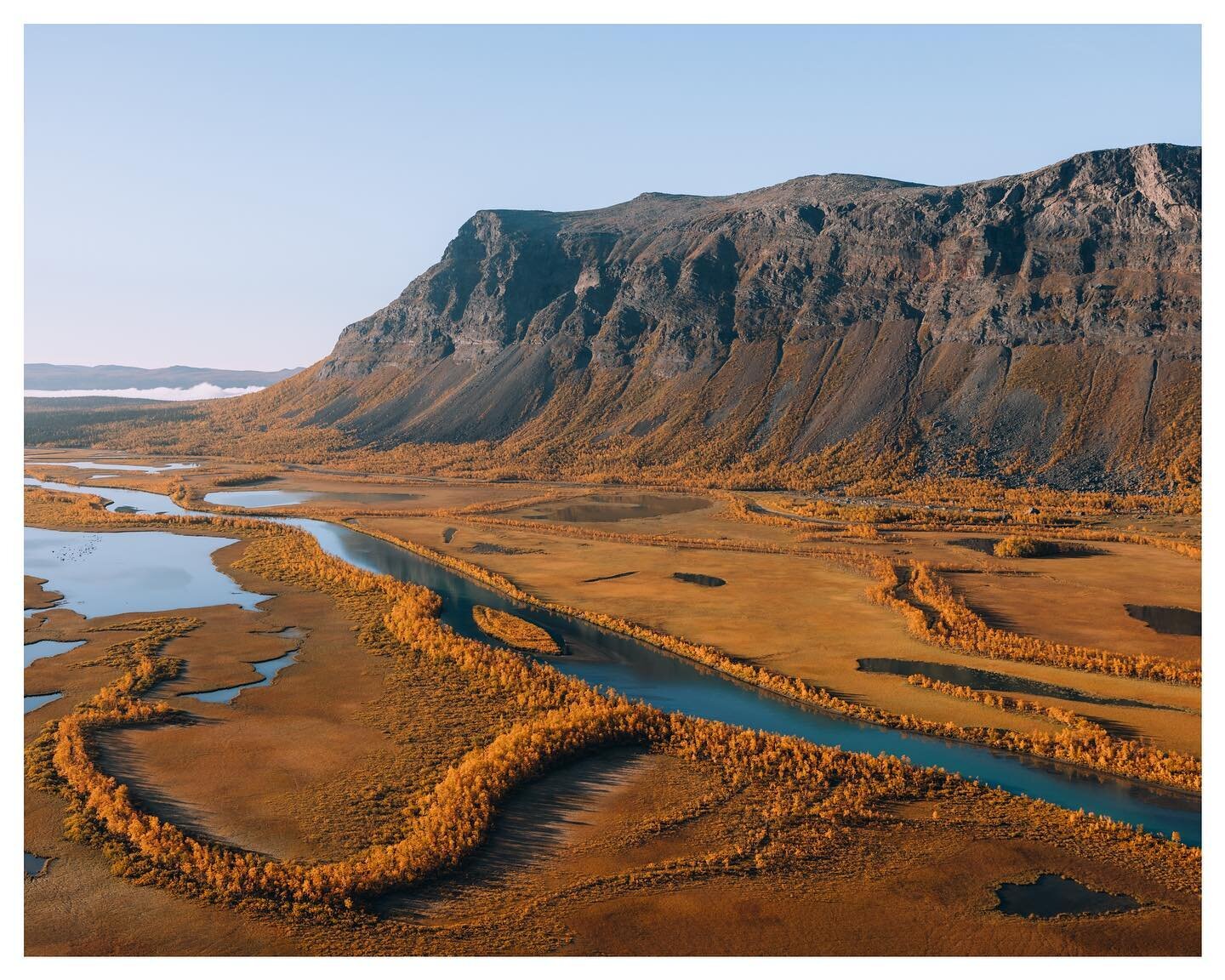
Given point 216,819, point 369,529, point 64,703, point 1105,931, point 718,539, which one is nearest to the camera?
point 1105,931

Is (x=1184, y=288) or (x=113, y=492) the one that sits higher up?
(x=1184, y=288)

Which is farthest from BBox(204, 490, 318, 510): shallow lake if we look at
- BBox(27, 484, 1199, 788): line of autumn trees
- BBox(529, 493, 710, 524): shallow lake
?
BBox(27, 484, 1199, 788): line of autumn trees

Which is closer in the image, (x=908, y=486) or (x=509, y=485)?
(x=908, y=486)

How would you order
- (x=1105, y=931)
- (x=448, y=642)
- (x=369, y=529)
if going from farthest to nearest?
(x=369, y=529), (x=448, y=642), (x=1105, y=931)

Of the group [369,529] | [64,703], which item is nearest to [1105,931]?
[64,703]

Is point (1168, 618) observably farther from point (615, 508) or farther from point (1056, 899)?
point (615, 508)

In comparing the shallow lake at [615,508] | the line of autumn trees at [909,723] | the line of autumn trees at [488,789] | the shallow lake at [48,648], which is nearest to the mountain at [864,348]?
the shallow lake at [615,508]

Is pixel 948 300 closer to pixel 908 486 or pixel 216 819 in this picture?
pixel 908 486
